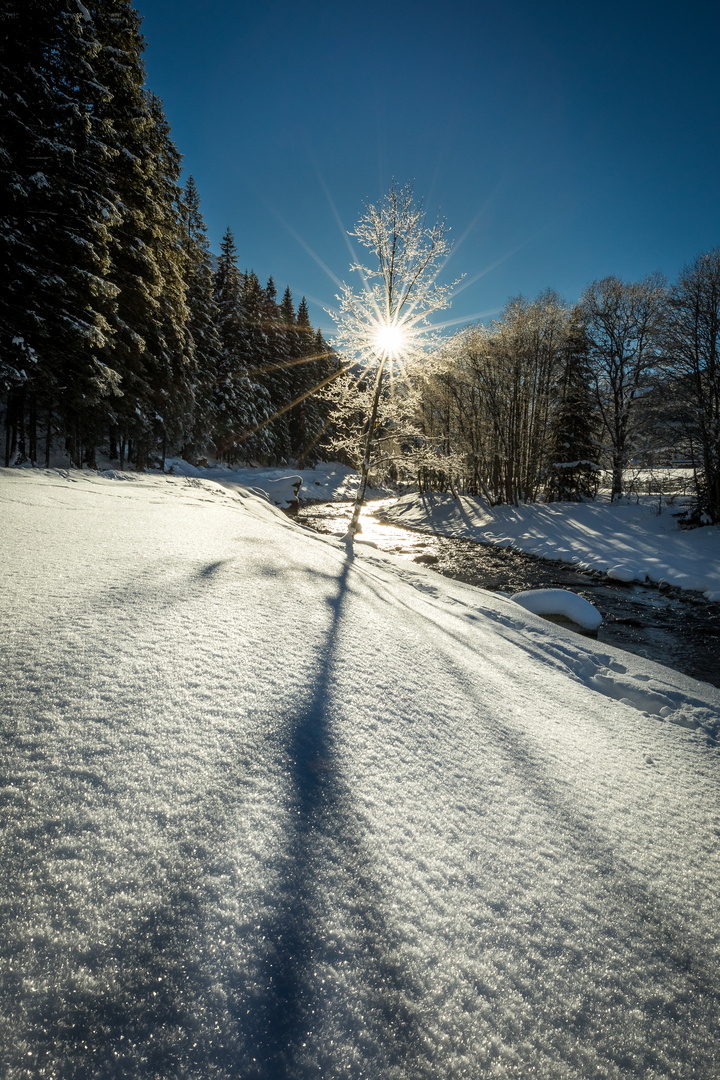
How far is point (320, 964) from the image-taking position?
795 mm

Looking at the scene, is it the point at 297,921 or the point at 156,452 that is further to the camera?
the point at 156,452

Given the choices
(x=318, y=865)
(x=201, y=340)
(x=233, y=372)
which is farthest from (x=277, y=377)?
(x=318, y=865)

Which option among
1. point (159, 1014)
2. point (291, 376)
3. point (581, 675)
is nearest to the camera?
point (159, 1014)

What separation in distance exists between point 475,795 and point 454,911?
0.43 metres

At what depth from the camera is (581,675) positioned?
120 inches

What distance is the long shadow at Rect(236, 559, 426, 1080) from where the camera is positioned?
27.0 inches

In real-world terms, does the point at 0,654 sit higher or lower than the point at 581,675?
higher

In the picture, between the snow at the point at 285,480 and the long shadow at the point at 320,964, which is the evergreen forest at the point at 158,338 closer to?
the snow at the point at 285,480

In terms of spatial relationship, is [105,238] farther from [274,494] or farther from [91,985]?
[91,985]

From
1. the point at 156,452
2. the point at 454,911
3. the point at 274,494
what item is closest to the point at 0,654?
the point at 454,911

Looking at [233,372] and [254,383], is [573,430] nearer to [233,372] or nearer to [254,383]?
[233,372]

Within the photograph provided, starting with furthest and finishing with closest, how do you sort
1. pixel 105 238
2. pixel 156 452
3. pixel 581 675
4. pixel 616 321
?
pixel 156 452, pixel 616 321, pixel 105 238, pixel 581 675

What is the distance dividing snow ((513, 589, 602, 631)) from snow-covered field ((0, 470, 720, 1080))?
3473 mm

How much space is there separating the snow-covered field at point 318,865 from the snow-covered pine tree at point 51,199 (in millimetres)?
9506
